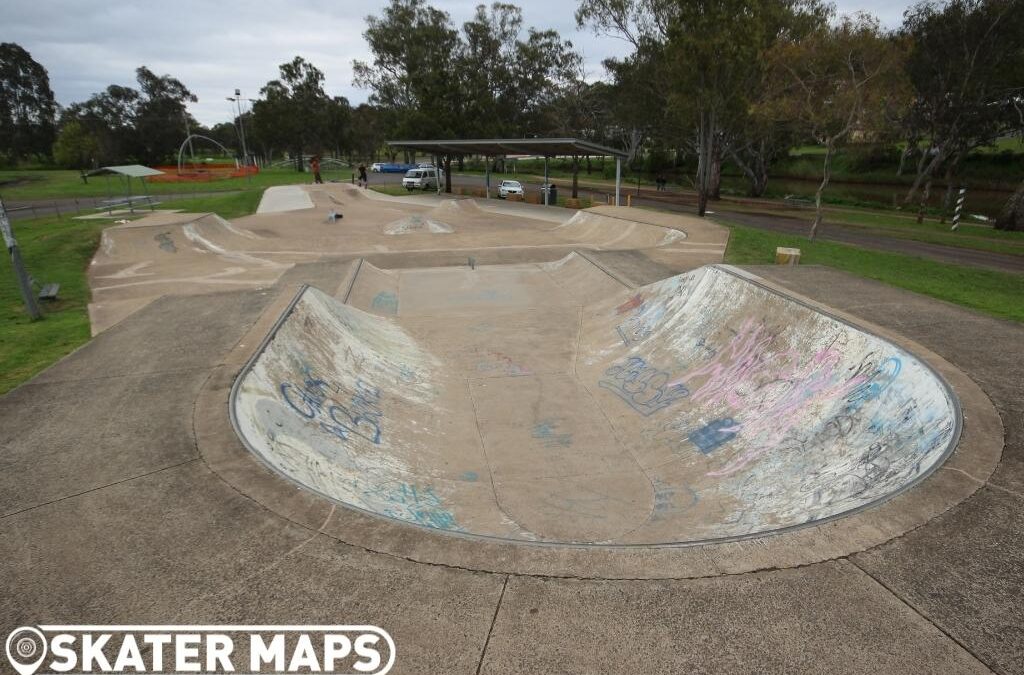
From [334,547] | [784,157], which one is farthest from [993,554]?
[784,157]

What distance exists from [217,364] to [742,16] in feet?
90.1

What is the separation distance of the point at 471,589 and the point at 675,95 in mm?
32047

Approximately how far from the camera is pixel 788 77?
25672 mm

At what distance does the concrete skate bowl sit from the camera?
609 centimetres

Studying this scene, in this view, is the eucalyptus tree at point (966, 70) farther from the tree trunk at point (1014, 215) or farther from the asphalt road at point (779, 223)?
the asphalt road at point (779, 223)

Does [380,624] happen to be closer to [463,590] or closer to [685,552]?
[463,590]

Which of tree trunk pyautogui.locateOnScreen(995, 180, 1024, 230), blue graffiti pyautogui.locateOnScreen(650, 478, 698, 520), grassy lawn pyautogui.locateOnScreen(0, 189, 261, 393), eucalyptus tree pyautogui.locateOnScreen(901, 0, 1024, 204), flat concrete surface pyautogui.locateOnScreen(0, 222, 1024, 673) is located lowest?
blue graffiti pyautogui.locateOnScreen(650, 478, 698, 520)

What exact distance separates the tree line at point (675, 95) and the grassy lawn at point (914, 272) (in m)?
4.81

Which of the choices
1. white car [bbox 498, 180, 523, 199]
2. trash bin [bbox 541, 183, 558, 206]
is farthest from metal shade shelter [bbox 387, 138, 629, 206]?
white car [bbox 498, 180, 523, 199]

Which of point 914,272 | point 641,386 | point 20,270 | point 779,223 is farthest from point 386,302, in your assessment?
point 779,223

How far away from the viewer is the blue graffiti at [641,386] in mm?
9555

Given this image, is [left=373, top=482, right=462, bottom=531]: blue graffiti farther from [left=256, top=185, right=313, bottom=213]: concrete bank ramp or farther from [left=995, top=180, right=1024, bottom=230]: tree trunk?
[left=995, top=180, right=1024, bottom=230]: tree trunk

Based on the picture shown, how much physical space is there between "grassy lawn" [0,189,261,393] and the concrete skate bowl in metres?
3.95

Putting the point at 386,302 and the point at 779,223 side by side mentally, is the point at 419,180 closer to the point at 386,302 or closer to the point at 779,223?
the point at 779,223
